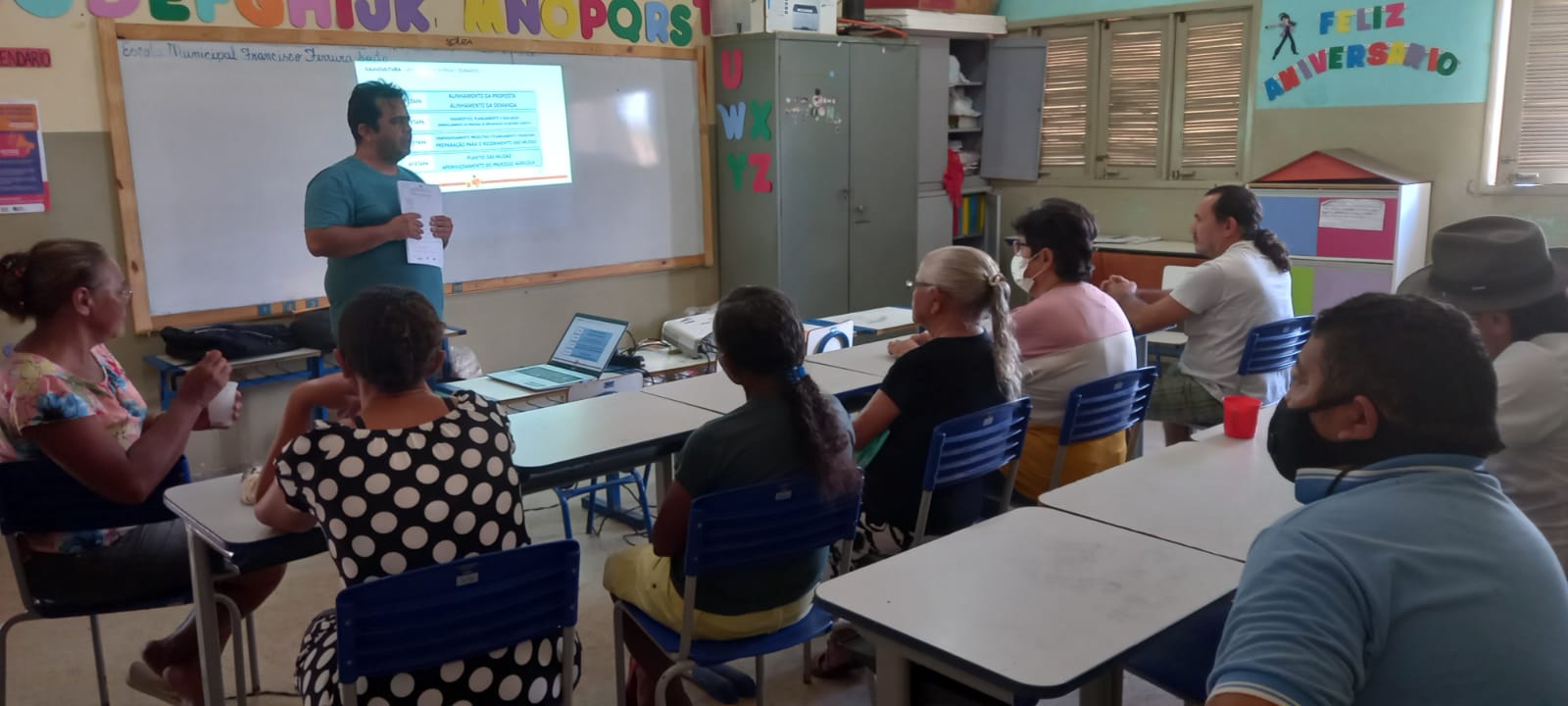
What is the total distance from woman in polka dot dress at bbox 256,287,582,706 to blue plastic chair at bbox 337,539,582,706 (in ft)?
0.24

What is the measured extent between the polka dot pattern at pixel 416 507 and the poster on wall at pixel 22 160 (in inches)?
120

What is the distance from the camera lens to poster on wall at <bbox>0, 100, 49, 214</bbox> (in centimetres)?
393

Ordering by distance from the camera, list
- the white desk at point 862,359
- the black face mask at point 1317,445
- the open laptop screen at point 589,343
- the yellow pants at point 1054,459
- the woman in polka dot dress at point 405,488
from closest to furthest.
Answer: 1. the black face mask at point 1317,445
2. the woman in polka dot dress at point 405,488
3. the yellow pants at point 1054,459
4. the white desk at point 862,359
5. the open laptop screen at point 589,343

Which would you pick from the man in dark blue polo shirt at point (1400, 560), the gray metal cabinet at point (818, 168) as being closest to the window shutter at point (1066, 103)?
the gray metal cabinet at point (818, 168)

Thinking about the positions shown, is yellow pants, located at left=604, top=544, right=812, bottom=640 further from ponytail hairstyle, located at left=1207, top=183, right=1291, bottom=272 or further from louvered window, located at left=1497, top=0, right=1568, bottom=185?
louvered window, located at left=1497, top=0, right=1568, bottom=185

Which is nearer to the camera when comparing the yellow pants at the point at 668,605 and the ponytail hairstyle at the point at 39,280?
the yellow pants at the point at 668,605

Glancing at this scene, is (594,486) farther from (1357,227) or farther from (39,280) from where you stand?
(1357,227)

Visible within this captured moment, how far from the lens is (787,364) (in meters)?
2.12

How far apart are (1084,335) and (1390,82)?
3563 millimetres

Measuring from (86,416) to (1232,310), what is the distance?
10.4 feet

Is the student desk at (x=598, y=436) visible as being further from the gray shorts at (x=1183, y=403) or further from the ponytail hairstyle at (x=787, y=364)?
the gray shorts at (x=1183, y=403)

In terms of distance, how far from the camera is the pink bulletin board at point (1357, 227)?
16.8 feet

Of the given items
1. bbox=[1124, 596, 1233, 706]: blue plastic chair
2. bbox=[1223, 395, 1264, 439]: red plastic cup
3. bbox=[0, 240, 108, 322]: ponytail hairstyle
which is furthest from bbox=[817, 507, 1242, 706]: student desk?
bbox=[0, 240, 108, 322]: ponytail hairstyle

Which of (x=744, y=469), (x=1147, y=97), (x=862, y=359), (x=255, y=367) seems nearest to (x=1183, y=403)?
(x=862, y=359)
